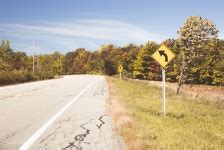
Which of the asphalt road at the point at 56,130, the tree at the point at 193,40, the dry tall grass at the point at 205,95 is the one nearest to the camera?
the asphalt road at the point at 56,130

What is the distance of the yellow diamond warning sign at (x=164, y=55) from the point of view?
42.9 feet

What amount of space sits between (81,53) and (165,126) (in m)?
162

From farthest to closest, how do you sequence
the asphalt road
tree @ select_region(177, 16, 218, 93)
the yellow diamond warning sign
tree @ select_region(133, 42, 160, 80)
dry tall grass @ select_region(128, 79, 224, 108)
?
1. tree @ select_region(133, 42, 160, 80)
2. tree @ select_region(177, 16, 218, 93)
3. dry tall grass @ select_region(128, 79, 224, 108)
4. the yellow diamond warning sign
5. the asphalt road

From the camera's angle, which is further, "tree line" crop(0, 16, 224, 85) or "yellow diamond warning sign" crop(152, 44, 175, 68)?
"tree line" crop(0, 16, 224, 85)

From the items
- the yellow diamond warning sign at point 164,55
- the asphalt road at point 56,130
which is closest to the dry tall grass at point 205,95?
the yellow diamond warning sign at point 164,55

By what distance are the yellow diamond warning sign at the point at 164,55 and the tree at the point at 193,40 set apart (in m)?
21.7

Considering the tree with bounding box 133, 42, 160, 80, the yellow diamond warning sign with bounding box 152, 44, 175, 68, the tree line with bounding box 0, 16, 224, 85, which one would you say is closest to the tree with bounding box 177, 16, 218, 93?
the tree line with bounding box 0, 16, 224, 85

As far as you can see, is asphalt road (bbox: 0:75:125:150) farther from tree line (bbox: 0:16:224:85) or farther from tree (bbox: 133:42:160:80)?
tree (bbox: 133:42:160:80)

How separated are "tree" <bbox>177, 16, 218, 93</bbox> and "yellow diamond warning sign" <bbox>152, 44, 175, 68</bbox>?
71.2 ft

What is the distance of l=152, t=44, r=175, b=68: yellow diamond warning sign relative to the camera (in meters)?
13.1

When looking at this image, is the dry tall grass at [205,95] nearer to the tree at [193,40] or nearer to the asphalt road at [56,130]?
the tree at [193,40]

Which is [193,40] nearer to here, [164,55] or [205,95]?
[205,95]

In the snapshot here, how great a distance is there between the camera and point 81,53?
171000 mm

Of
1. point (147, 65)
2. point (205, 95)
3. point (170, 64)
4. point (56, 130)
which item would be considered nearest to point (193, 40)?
point (205, 95)
